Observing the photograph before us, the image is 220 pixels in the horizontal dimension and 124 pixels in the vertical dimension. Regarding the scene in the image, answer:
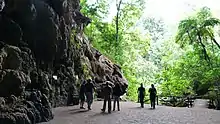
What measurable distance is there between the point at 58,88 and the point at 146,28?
3834 cm

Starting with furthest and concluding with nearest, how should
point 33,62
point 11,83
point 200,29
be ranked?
point 200,29
point 33,62
point 11,83

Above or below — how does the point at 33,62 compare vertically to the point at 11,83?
above

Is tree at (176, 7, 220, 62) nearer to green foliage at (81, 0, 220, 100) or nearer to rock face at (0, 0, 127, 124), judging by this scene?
green foliage at (81, 0, 220, 100)

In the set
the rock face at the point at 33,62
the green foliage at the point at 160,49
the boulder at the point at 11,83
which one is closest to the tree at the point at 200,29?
the green foliage at the point at 160,49

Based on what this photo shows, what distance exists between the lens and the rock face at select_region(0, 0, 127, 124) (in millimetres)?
14109

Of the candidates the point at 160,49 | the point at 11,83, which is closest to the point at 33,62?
the point at 11,83

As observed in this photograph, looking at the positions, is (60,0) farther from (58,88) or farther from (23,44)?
(58,88)

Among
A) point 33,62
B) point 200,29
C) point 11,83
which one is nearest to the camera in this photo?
point 11,83

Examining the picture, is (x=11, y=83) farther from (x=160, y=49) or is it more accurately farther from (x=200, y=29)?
(x=160, y=49)

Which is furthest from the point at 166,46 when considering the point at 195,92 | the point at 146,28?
the point at 195,92

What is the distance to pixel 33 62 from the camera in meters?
17.7

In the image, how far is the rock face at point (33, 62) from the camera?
1411cm

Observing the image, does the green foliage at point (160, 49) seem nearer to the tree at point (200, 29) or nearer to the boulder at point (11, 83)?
the tree at point (200, 29)

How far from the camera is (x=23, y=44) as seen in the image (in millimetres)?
17406
